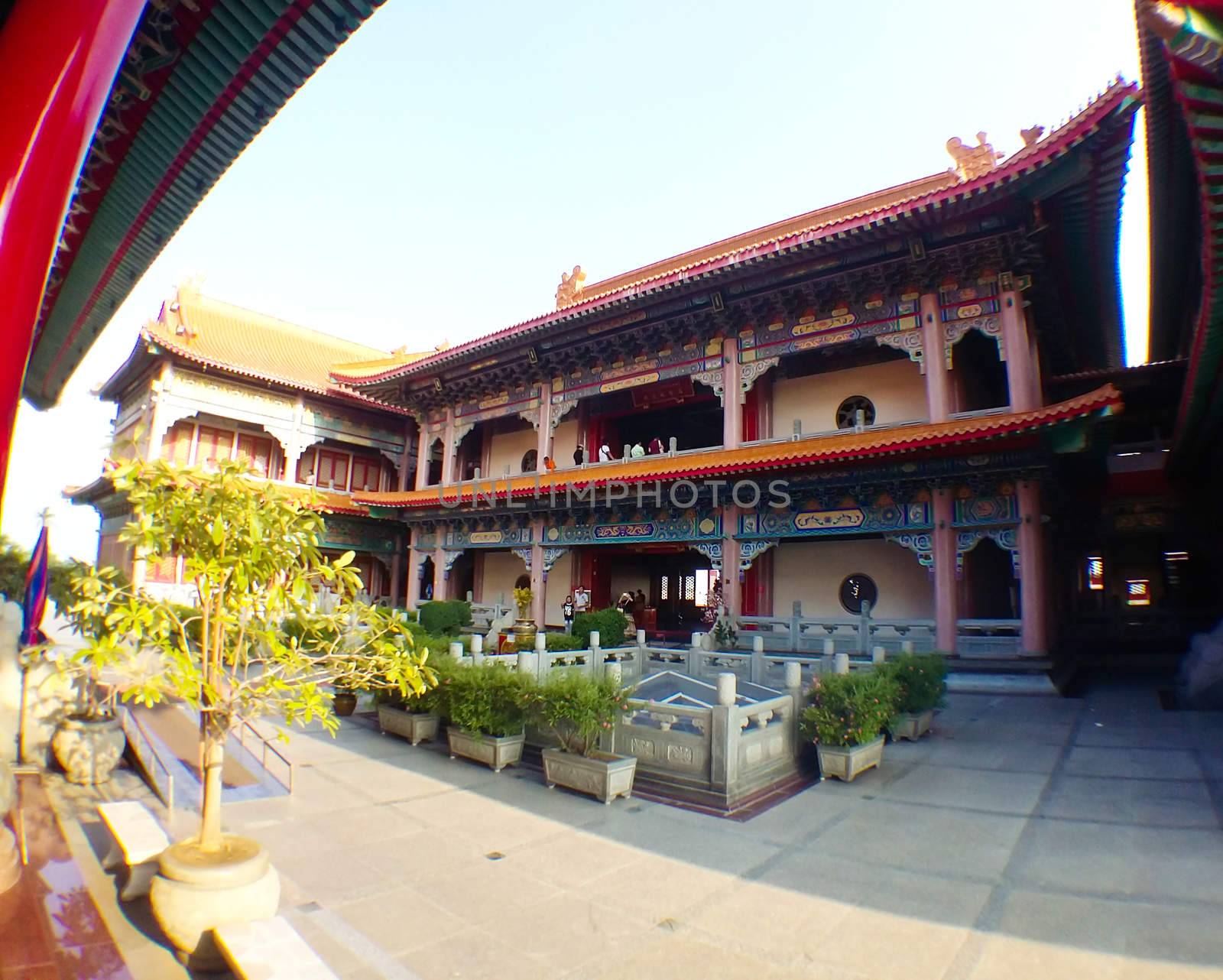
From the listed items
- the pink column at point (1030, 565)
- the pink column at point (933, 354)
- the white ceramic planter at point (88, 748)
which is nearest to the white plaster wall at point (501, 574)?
the pink column at point (933, 354)

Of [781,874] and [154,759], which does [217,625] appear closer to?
[781,874]

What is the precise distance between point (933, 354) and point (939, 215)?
2.63 meters

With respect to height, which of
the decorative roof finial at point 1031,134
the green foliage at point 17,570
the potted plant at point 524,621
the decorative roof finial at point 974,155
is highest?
the decorative roof finial at point 974,155

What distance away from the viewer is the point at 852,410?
53.9 ft

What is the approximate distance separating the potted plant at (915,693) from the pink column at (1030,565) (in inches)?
140

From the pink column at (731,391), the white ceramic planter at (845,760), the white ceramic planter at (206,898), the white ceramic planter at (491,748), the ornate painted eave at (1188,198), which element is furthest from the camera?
the pink column at (731,391)

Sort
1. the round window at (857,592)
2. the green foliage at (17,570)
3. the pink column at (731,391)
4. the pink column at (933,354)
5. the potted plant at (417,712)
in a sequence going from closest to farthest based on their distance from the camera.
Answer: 1. the potted plant at (417,712)
2. the pink column at (933,354)
3. the round window at (857,592)
4. the pink column at (731,391)
5. the green foliage at (17,570)

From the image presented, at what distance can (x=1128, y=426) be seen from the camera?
18312 millimetres

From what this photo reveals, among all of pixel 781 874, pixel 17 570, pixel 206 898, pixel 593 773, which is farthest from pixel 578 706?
pixel 17 570

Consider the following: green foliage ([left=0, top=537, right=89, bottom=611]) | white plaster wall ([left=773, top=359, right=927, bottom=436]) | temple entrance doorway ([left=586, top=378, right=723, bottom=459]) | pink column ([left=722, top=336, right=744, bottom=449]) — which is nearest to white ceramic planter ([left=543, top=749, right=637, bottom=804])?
pink column ([left=722, top=336, right=744, bottom=449])

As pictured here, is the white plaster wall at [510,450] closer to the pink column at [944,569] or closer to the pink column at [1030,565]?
the pink column at [944,569]

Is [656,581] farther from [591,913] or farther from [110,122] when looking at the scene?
[110,122]

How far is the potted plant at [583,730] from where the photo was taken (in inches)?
271

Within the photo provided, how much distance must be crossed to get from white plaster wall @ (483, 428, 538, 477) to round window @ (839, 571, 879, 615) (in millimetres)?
11140
